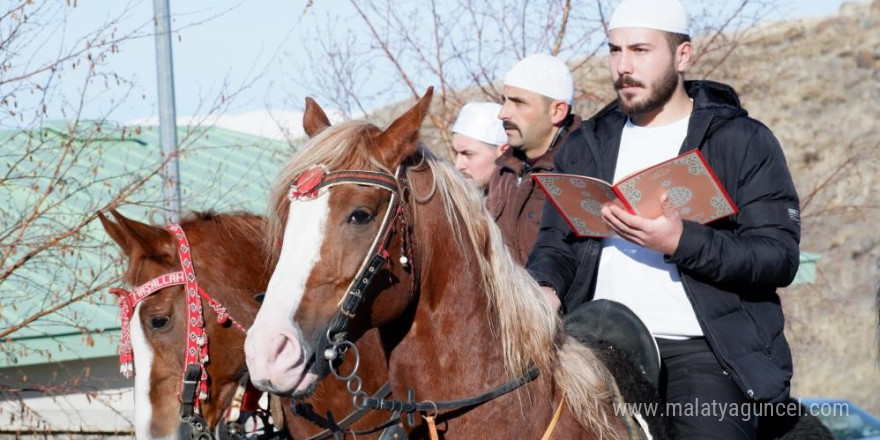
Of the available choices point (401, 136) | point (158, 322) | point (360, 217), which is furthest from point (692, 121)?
point (158, 322)

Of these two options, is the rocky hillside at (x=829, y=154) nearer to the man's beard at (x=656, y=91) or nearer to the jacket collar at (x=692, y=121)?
the jacket collar at (x=692, y=121)

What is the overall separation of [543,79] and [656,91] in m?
1.67

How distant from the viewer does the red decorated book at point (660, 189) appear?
10.4ft

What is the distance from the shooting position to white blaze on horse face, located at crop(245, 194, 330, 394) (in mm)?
2727

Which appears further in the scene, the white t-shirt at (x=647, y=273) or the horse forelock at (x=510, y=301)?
the white t-shirt at (x=647, y=273)

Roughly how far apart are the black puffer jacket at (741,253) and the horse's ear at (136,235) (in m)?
2.11

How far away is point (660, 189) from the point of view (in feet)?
10.7

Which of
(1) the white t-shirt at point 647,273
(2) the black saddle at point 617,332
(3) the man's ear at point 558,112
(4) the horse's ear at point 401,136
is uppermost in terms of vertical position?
(3) the man's ear at point 558,112

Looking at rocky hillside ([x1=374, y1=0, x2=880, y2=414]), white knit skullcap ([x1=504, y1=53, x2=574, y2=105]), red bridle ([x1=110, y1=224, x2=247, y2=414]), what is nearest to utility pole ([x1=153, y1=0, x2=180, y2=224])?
red bridle ([x1=110, y1=224, x2=247, y2=414])

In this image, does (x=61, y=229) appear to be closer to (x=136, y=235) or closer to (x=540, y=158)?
(x=136, y=235)

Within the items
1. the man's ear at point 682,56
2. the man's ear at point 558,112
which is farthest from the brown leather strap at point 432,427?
the man's ear at point 558,112

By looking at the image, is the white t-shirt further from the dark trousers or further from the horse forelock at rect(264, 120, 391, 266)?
the horse forelock at rect(264, 120, 391, 266)

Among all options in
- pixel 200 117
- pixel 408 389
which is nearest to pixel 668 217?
pixel 408 389

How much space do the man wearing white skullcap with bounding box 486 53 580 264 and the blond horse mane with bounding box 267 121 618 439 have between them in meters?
1.83
